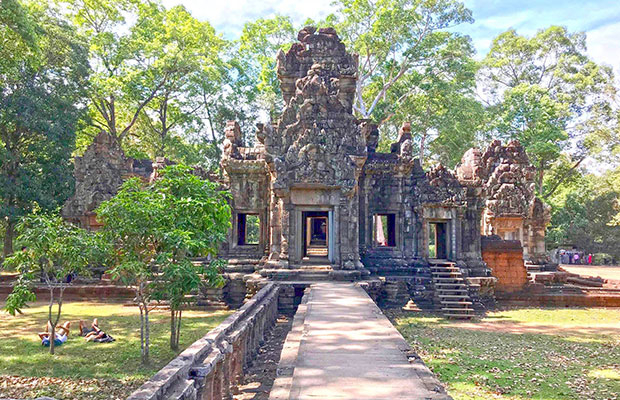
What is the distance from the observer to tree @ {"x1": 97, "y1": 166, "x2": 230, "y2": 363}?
8094 mm

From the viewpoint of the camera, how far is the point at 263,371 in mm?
7754

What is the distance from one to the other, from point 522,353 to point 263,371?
5760 millimetres

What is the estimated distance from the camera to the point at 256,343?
344 inches

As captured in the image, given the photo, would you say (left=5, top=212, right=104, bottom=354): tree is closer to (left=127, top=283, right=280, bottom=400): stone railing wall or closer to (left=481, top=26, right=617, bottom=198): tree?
(left=127, top=283, right=280, bottom=400): stone railing wall

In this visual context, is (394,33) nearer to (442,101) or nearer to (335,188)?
(442,101)

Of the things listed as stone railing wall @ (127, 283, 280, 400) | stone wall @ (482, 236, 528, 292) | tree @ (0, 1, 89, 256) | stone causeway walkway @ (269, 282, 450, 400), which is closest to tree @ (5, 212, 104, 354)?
stone railing wall @ (127, 283, 280, 400)

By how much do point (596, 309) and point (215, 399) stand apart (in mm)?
15443

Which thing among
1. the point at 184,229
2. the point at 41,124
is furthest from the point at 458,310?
the point at 41,124

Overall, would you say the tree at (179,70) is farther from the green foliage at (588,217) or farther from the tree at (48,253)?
the green foliage at (588,217)

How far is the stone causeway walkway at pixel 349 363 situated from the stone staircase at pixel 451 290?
6163 mm

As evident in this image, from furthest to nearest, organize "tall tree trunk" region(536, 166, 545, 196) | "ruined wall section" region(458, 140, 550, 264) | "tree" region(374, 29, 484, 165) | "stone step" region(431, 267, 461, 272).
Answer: "tall tree trunk" region(536, 166, 545, 196), "tree" region(374, 29, 484, 165), "ruined wall section" region(458, 140, 550, 264), "stone step" region(431, 267, 461, 272)

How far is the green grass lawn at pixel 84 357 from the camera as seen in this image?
22.7ft

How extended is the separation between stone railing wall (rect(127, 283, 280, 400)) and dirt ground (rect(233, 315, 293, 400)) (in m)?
0.18

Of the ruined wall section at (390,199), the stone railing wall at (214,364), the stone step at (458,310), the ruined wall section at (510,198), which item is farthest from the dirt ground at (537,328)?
the ruined wall section at (510,198)
